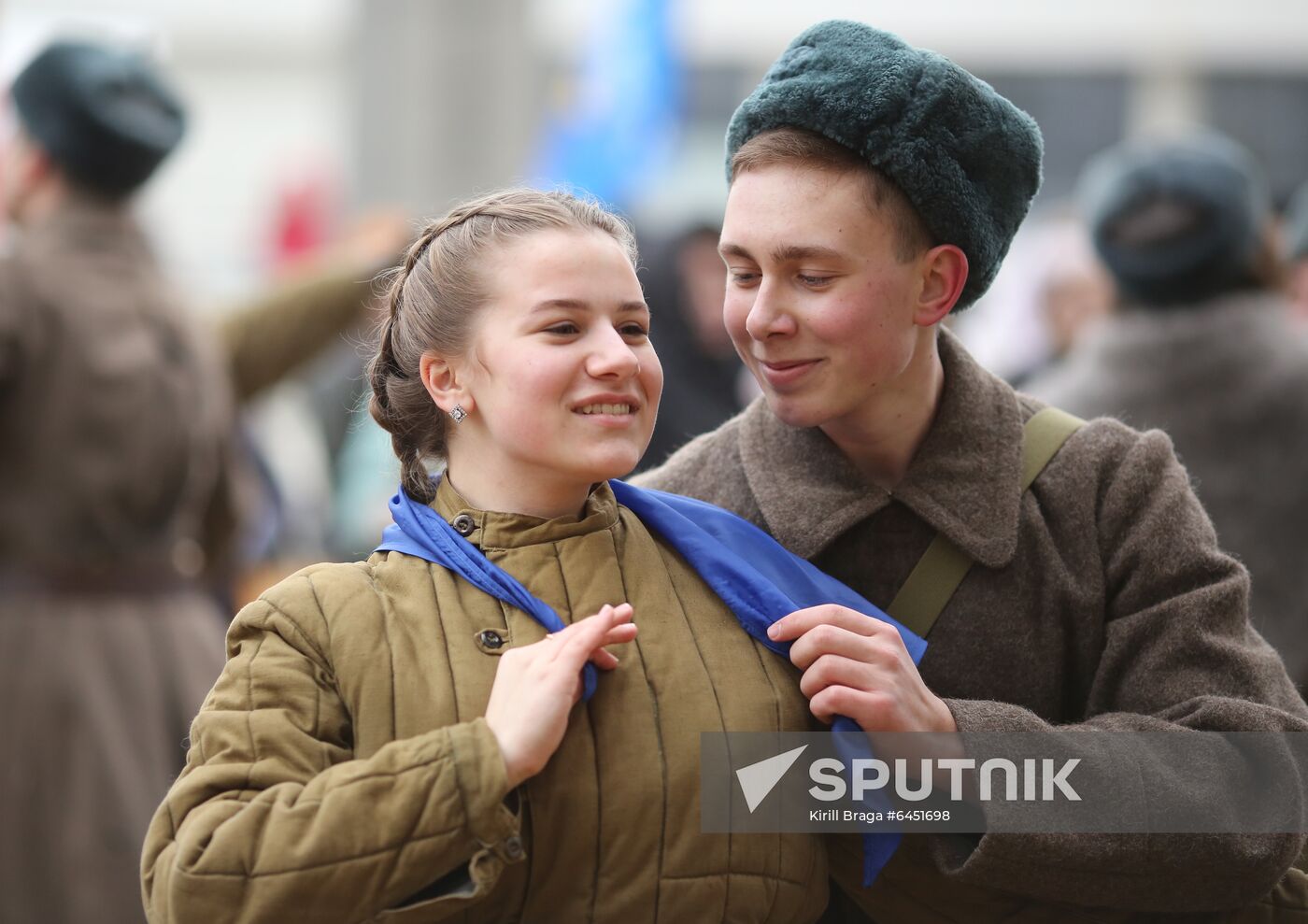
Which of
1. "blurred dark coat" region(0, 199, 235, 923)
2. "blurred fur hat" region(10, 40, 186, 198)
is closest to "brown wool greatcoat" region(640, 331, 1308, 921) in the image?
"blurred dark coat" region(0, 199, 235, 923)

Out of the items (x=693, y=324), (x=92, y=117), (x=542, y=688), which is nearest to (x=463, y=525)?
(x=542, y=688)

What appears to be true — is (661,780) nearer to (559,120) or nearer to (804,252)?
(804,252)

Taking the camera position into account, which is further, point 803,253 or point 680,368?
point 680,368

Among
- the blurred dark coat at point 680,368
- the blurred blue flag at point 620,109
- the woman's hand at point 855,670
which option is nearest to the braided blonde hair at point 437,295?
the woman's hand at point 855,670

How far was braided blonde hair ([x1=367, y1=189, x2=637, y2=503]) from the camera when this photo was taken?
206cm

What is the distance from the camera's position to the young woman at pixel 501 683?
1753mm

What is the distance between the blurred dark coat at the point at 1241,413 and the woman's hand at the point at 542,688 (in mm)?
2233

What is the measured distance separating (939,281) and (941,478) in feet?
0.82

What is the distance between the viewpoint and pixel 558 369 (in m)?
1.96

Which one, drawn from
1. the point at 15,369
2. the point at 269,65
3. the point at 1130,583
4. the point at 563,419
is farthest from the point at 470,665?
the point at 269,65

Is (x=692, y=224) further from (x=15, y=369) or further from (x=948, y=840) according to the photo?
(x=948, y=840)

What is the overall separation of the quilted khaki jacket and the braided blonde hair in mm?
155

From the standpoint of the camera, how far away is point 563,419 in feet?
6.47

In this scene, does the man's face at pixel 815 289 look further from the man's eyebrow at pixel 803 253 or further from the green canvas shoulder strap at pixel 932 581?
the green canvas shoulder strap at pixel 932 581
